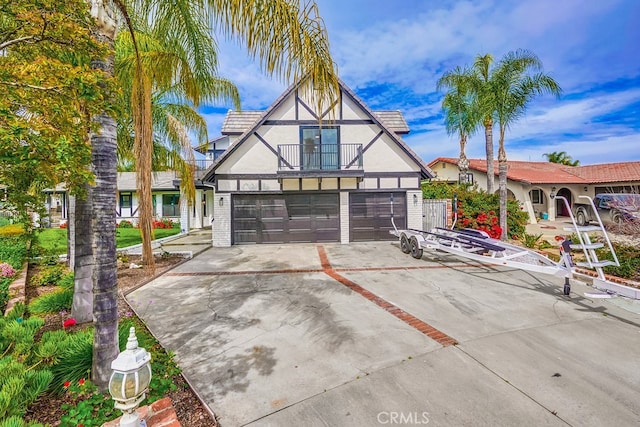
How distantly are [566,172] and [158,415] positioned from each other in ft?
108

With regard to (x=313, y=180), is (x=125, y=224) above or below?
below

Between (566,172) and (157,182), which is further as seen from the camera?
(566,172)

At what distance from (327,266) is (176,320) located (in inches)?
182

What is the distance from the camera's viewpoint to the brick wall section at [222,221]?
40.8 feet

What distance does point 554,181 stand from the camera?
71.7ft

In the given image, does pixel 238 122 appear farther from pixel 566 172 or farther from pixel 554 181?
pixel 566 172

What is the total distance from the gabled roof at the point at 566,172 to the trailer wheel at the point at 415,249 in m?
16.5

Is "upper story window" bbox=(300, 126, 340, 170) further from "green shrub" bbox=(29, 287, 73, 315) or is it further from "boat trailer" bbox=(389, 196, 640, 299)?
"green shrub" bbox=(29, 287, 73, 315)

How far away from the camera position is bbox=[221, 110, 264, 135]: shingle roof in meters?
14.2

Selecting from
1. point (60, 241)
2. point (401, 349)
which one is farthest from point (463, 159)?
point (60, 241)

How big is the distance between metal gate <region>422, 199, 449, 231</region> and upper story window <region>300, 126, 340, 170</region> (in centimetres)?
501

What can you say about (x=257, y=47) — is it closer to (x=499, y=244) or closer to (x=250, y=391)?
(x=250, y=391)

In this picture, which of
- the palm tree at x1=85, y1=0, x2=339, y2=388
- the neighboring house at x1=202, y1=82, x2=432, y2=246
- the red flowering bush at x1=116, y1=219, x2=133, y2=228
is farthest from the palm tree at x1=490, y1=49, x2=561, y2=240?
the red flowering bush at x1=116, y1=219, x2=133, y2=228

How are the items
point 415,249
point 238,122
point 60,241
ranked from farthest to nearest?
point 238,122, point 60,241, point 415,249
